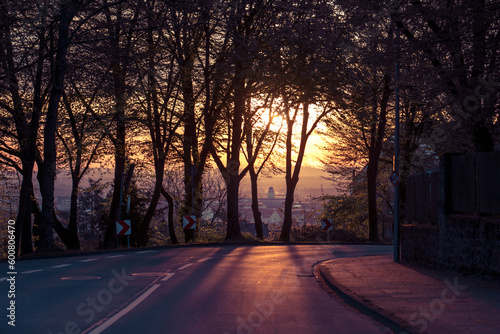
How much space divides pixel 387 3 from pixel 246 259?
912cm

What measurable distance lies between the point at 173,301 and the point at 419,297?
14.1 ft

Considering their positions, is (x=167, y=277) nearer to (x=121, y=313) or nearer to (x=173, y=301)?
(x=173, y=301)

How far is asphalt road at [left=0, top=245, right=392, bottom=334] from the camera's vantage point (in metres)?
8.97

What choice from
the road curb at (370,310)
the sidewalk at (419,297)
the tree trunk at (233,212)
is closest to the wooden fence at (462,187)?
the sidewalk at (419,297)

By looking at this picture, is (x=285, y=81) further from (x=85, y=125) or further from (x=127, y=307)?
(x=127, y=307)

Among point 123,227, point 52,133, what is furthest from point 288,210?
point 52,133

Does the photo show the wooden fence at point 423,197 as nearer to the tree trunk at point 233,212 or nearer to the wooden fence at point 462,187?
the wooden fence at point 462,187

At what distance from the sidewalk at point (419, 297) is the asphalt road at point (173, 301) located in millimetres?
324

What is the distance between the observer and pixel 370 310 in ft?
34.4

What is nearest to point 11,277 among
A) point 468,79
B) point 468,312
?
point 468,312

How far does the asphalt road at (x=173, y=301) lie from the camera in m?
8.97

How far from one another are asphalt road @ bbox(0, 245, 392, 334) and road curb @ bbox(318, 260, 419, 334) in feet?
0.54

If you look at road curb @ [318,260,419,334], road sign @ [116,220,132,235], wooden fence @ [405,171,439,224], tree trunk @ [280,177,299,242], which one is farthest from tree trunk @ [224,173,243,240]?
road curb @ [318,260,419,334]

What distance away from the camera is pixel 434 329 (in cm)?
855
